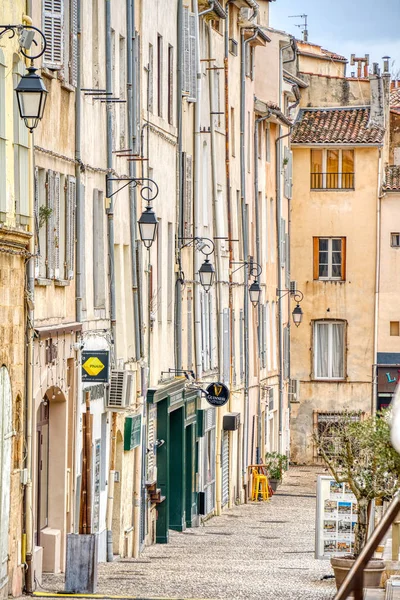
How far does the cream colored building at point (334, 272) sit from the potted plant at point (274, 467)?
8.16 m

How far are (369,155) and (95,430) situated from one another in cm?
3260

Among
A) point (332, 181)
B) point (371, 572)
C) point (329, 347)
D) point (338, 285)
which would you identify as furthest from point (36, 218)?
point (329, 347)

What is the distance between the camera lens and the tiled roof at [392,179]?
176ft

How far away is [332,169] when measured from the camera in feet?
176

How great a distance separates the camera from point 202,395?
3331 centimetres

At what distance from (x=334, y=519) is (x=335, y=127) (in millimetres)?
33892

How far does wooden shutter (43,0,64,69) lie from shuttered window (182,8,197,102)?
11758mm

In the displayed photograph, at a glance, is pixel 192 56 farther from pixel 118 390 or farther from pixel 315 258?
pixel 315 258

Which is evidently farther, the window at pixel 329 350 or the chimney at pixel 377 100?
the chimney at pixel 377 100

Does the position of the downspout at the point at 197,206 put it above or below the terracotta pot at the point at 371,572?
above

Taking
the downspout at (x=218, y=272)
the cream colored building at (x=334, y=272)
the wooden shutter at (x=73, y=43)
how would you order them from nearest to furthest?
the wooden shutter at (x=73, y=43) → the downspout at (x=218, y=272) → the cream colored building at (x=334, y=272)

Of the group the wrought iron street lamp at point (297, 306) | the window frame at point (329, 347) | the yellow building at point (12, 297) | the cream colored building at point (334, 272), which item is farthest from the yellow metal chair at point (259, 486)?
the yellow building at point (12, 297)

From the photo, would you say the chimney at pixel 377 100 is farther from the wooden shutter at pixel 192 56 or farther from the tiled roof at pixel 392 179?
the wooden shutter at pixel 192 56

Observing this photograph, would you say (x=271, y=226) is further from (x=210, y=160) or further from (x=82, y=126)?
(x=82, y=126)
